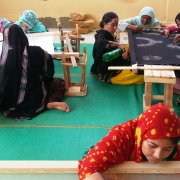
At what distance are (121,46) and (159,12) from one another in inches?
94.6

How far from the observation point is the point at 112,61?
2.76m

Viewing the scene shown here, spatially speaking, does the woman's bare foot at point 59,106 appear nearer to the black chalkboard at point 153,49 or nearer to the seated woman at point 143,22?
the black chalkboard at point 153,49

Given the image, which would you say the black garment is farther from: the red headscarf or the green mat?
the red headscarf

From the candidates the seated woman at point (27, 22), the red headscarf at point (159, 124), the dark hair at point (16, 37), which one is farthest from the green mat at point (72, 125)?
the seated woman at point (27, 22)

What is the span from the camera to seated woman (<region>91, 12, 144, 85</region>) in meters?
2.68

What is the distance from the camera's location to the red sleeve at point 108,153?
34.4 inches

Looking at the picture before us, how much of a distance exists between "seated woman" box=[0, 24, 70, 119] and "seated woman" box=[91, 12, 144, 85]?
2.03ft

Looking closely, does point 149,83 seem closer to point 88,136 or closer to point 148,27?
point 88,136

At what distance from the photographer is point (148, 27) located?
3236 mm

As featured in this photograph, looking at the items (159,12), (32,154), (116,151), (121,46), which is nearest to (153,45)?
(121,46)

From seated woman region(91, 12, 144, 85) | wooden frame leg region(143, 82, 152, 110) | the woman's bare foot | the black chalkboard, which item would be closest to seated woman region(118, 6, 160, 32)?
the black chalkboard

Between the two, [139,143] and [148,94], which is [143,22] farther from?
[139,143]

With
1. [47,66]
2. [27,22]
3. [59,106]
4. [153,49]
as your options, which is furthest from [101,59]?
[27,22]

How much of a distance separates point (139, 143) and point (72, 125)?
1.20 metres
